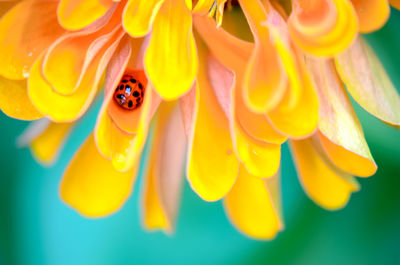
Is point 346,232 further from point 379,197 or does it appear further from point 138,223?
point 138,223

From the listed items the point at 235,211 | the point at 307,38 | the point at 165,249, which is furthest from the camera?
the point at 165,249

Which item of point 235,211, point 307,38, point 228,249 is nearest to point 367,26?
point 307,38

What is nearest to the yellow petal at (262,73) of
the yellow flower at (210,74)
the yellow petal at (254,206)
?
the yellow flower at (210,74)

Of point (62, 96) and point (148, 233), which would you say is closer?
point (62, 96)

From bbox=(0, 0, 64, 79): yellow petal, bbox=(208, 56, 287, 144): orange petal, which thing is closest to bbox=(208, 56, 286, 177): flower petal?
bbox=(208, 56, 287, 144): orange petal

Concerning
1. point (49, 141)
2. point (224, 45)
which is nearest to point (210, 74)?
point (224, 45)

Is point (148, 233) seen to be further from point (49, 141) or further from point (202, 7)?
point (202, 7)

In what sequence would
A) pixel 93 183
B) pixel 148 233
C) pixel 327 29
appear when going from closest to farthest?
pixel 327 29
pixel 93 183
pixel 148 233
